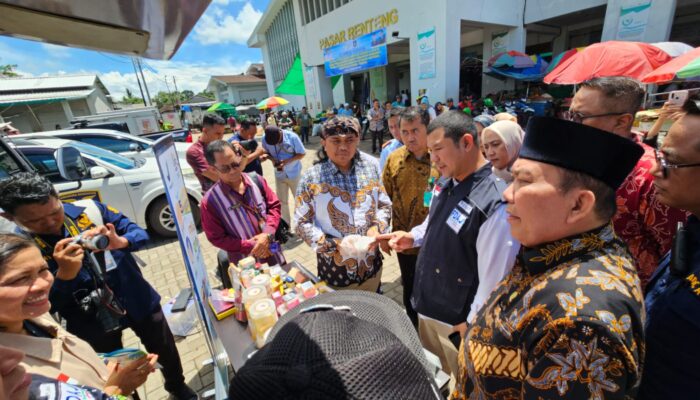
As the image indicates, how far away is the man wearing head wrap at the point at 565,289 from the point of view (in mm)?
773

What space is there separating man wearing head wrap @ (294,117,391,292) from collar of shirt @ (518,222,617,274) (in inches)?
49.2

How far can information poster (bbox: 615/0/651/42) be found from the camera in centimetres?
983

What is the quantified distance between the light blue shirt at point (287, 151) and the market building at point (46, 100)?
73.9 feet

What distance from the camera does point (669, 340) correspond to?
3.13 feet

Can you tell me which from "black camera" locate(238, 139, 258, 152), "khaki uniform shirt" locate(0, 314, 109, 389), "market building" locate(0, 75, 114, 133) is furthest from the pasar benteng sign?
"market building" locate(0, 75, 114, 133)

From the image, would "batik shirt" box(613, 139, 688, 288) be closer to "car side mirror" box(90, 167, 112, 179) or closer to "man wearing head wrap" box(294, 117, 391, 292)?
"man wearing head wrap" box(294, 117, 391, 292)

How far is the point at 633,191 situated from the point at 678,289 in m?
0.86

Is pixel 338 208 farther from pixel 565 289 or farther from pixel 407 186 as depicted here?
pixel 565 289

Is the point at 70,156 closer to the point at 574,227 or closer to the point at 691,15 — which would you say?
the point at 574,227

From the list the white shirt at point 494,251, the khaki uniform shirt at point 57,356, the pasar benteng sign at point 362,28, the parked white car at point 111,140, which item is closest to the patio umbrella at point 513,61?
the pasar benteng sign at point 362,28

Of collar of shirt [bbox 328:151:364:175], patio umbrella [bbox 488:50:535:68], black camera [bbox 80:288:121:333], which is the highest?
patio umbrella [bbox 488:50:535:68]

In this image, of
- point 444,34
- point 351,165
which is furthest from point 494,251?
point 444,34

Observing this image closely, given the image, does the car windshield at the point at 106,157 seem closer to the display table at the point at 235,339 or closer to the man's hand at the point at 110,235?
the man's hand at the point at 110,235

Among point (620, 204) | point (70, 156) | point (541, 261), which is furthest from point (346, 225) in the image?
point (70, 156)
